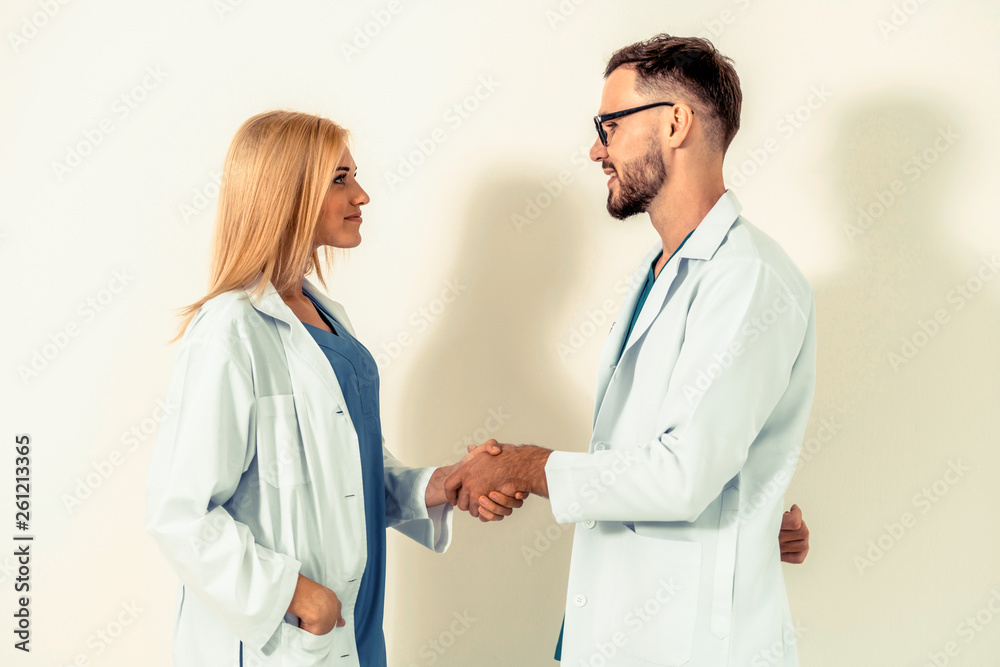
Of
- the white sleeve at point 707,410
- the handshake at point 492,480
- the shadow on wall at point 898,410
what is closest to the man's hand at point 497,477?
the handshake at point 492,480

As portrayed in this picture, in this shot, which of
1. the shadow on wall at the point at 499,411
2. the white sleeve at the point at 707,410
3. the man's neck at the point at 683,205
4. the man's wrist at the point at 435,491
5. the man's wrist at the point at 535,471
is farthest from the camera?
the shadow on wall at the point at 499,411

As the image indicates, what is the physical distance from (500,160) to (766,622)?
5.28ft

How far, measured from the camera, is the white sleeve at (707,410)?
1503mm

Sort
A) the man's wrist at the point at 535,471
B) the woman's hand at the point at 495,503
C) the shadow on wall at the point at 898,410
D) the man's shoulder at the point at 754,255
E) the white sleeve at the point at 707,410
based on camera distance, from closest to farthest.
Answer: the white sleeve at the point at 707,410 → the man's shoulder at the point at 754,255 → the man's wrist at the point at 535,471 → the woman's hand at the point at 495,503 → the shadow on wall at the point at 898,410

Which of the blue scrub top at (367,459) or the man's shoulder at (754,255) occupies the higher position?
the man's shoulder at (754,255)

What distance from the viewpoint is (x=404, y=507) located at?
2.16m

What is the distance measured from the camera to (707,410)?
150 centimetres

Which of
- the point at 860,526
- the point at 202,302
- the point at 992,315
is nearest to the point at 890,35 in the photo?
the point at 992,315

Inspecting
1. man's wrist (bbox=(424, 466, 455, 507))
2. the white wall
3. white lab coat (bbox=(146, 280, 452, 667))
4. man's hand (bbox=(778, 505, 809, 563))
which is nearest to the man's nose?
the white wall

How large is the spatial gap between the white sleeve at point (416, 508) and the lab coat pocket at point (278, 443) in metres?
0.49

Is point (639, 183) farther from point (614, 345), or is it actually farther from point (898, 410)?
point (898, 410)

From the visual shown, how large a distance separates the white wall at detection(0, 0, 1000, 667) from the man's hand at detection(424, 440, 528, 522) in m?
0.45

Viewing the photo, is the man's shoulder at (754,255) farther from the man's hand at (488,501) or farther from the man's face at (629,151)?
the man's hand at (488,501)

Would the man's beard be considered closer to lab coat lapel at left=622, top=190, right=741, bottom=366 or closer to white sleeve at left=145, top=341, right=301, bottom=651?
lab coat lapel at left=622, top=190, right=741, bottom=366
